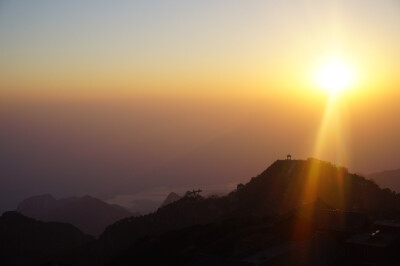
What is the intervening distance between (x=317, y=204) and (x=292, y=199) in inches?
533

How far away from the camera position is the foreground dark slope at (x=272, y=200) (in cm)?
6033

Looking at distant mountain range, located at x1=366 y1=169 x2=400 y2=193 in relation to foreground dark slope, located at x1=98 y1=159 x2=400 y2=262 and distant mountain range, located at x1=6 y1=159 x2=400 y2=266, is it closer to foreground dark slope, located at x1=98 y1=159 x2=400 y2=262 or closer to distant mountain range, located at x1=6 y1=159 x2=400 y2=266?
foreground dark slope, located at x1=98 y1=159 x2=400 y2=262

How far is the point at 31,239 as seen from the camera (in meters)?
86.1

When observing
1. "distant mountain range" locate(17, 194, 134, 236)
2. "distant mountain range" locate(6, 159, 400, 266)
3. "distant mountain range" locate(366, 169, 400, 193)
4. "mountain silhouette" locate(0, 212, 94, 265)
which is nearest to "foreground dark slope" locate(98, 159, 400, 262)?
"distant mountain range" locate(6, 159, 400, 266)

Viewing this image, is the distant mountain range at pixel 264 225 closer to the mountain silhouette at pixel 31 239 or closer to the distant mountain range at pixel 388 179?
the mountain silhouette at pixel 31 239

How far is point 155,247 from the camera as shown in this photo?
54125mm

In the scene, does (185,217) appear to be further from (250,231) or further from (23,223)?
(23,223)

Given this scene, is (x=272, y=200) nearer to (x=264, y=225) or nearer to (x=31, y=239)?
(x=264, y=225)

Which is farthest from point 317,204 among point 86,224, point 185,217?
point 86,224

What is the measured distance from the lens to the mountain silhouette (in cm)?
8269

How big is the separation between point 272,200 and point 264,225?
17249 mm

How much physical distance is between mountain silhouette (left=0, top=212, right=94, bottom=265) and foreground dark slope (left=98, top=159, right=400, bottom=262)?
14226 mm

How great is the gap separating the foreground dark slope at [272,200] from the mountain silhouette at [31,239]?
14.2 meters

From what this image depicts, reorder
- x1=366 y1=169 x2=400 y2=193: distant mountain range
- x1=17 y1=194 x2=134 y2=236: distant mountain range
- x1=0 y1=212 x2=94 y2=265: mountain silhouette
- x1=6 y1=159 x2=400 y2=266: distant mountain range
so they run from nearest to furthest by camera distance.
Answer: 1. x1=6 y1=159 x2=400 y2=266: distant mountain range
2. x1=0 y1=212 x2=94 y2=265: mountain silhouette
3. x1=17 y1=194 x2=134 y2=236: distant mountain range
4. x1=366 y1=169 x2=400 y2=193: distant mountain range
